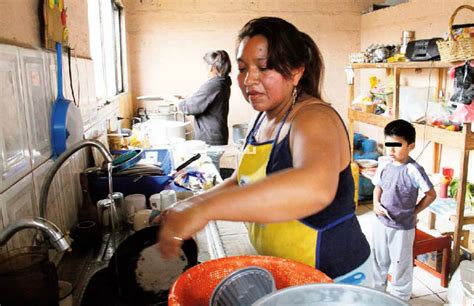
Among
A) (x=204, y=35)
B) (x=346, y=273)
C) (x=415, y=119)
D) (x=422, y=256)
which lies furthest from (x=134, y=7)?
(x=346, y=273)

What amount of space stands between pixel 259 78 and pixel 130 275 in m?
0.67

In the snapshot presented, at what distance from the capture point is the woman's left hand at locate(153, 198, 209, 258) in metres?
0.74

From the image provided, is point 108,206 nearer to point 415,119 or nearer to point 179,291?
point 179,291

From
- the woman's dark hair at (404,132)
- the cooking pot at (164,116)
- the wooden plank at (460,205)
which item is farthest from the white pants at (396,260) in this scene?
the cooking pot at (164,116)

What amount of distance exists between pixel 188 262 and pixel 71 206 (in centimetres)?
85

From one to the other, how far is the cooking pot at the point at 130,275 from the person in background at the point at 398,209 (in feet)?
6.42

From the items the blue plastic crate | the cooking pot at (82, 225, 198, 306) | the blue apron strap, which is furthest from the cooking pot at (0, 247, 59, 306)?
the blue plastic crate

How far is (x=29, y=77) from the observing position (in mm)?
1237

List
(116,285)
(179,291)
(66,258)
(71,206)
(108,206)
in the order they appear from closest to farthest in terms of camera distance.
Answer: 1. (179,291)
2. (116,285)
3. (66,258)
4. (108,206)
5. (71,206)

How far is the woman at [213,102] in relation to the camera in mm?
3682

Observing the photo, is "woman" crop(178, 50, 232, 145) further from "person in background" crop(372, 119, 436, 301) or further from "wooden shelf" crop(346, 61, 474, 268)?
"person in background" crop(372, 119, 436, 301)

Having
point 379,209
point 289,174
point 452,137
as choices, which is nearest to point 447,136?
point 452,137

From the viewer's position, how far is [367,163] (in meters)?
4.36

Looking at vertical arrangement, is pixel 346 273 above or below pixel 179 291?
below
